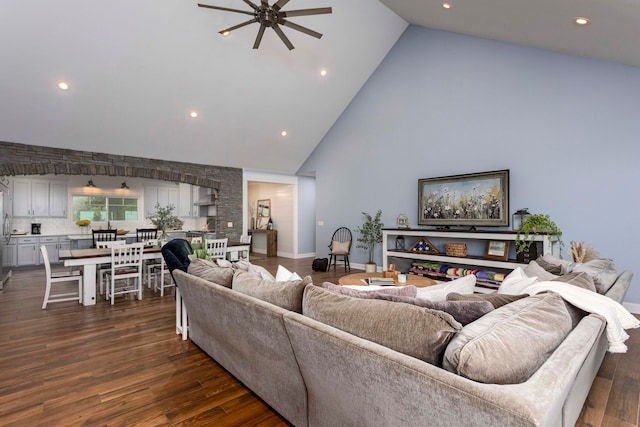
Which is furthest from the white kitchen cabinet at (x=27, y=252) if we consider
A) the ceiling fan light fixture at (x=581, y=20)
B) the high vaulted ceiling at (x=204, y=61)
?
the ceiling fan light fixture at (x=581, y=20)

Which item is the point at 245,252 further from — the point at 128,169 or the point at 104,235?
the point at 104,235

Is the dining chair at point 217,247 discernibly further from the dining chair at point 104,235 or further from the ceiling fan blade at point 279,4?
the ceiling fan blade at point 279,4

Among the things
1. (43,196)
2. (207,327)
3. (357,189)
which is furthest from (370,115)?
(43,196)

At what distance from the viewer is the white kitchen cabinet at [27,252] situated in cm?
725

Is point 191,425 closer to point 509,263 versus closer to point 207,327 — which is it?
point 207,327

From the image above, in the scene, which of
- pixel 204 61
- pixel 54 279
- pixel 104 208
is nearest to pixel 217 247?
pixel 54 279

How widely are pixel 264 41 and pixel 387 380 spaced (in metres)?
5.43

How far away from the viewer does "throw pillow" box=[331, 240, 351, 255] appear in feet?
23.4

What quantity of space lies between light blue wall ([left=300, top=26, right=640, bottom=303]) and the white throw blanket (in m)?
3.29

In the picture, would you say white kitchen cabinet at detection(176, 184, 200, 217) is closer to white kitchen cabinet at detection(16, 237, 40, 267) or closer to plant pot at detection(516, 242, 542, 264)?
white kitchen cabinet at detection(16, 237, 40, 267)

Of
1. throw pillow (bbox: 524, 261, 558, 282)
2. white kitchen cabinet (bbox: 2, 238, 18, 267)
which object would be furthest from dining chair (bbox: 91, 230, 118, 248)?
throw pillow (bbox: 524, 261, 558, 282)

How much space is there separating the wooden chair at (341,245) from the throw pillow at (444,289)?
4.93 metres

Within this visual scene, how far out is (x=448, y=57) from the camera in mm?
5758

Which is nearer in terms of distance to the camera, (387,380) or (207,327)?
(387,380)
